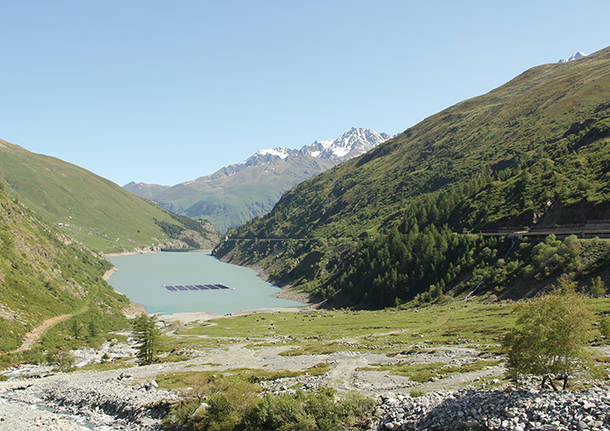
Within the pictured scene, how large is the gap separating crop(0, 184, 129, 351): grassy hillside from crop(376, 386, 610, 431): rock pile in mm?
83409

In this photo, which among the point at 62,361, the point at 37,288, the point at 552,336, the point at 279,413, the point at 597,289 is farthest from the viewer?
the point at 37,288

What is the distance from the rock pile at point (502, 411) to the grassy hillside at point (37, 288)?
3284 inches

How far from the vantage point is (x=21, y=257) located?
395 ft

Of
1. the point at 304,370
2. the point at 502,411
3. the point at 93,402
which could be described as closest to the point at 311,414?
the point at 502,411

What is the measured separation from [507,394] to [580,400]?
4.96 metres

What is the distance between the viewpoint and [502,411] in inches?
993

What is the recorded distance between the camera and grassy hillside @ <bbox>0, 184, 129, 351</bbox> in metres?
92.4

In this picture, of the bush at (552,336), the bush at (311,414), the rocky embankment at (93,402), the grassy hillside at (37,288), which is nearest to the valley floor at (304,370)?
the rocky embankment at (93,402)

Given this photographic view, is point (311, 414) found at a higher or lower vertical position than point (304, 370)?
higher

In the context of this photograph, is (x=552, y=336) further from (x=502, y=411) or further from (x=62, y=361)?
(x=62, y=361)

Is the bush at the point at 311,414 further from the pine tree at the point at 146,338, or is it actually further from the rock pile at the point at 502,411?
the pine tree at the point at 146,338

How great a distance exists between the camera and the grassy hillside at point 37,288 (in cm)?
9244

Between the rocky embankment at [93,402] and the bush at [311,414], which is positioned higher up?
the bush at [311,414]

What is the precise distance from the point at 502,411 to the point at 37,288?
121014mm
